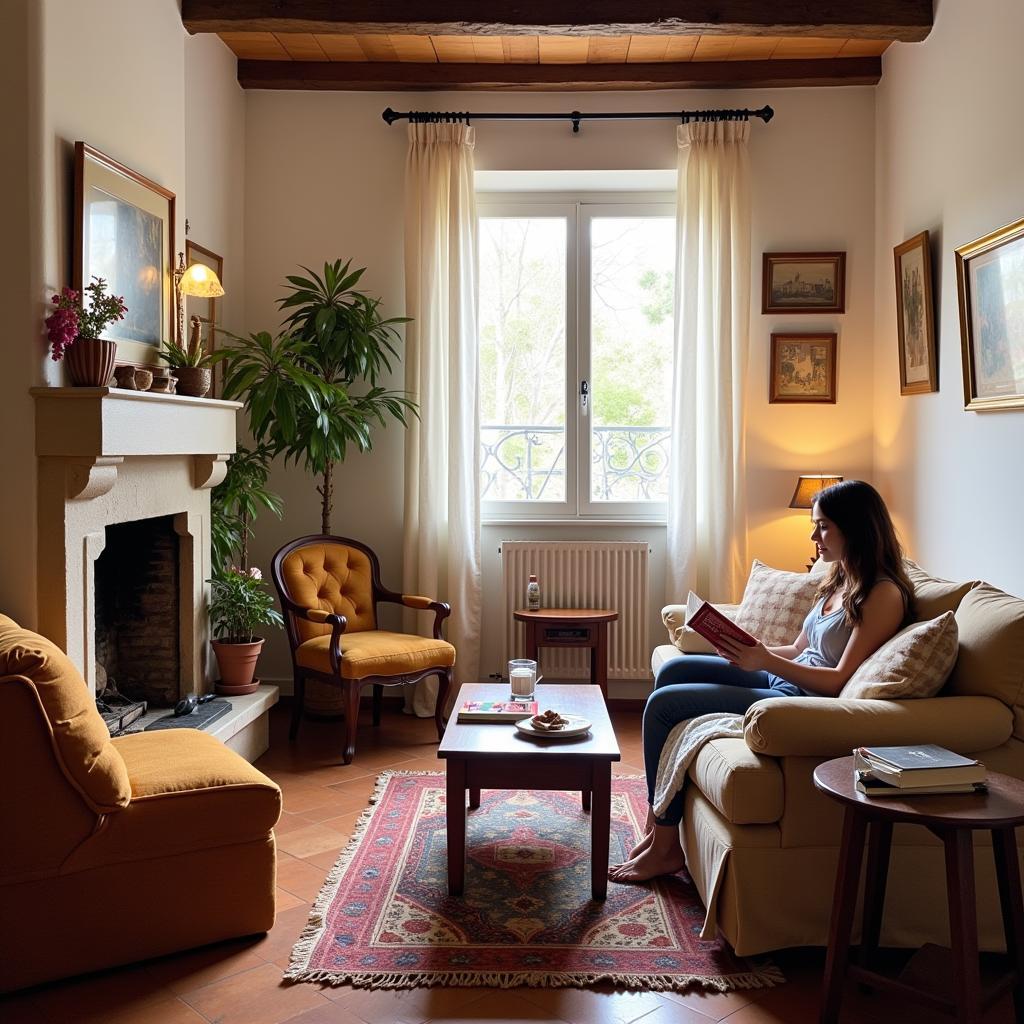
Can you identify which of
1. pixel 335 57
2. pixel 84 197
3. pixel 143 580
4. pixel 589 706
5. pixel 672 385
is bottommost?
pixel 589 706

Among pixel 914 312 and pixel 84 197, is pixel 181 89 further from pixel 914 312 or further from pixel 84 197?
pixel 914 312

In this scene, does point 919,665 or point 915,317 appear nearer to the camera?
point 919,665

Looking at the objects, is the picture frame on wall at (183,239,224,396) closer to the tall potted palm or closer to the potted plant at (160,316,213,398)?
the tall potted palm

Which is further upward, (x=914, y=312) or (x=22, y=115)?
(x=22, y=115)

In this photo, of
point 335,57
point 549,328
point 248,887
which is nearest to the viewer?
point 248,887

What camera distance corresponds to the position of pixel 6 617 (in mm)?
2916

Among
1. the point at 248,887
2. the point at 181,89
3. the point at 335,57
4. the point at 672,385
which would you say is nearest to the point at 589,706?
the point at 248,887

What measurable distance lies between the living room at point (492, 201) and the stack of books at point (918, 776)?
168cm

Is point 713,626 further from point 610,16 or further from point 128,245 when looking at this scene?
point 610,16

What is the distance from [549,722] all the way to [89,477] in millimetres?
1574

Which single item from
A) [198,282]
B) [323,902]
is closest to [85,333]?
[198,282]

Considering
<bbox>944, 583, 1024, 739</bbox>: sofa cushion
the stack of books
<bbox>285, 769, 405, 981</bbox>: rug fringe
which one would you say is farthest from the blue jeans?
<bbox>285, 769, 405, 981</bbox>: rug fringe

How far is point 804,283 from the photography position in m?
5.29

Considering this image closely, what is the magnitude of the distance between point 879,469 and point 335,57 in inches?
134
